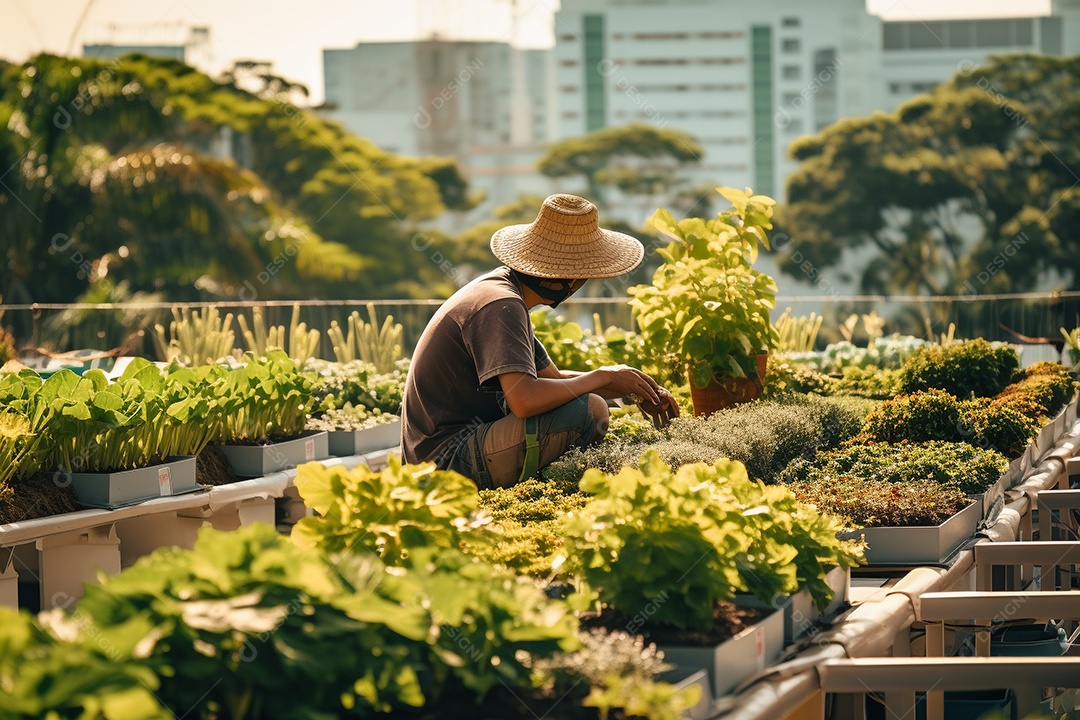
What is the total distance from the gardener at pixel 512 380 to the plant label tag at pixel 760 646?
162cm

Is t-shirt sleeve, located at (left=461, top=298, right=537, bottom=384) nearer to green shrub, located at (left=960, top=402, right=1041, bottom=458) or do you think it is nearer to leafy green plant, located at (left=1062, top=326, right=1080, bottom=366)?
green shrub, located at (left=960, top=402, right=1041, bottom=458)

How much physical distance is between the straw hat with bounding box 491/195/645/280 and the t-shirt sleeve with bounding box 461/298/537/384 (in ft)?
0.83

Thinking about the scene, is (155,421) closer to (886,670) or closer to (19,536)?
(19,536)

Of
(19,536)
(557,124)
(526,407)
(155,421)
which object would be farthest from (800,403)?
(557,124)

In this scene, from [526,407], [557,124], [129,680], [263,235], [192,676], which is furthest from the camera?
[557,124]

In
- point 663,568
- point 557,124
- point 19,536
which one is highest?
point 557,124

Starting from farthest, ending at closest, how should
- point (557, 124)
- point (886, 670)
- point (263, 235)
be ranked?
point (557, 124), point (263, 235), point (886, 670)

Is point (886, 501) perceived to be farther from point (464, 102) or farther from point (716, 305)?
point (464, 102)

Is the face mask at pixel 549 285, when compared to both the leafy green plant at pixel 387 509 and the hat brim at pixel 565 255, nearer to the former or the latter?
the hat brim at pixel 565 255

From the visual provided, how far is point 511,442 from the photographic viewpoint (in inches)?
160

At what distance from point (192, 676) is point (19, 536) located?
2.59 meters

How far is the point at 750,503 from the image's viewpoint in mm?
2633

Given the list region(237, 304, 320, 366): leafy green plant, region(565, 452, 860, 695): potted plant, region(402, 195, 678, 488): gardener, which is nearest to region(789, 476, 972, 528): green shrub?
region(402, 195, 678, 488): gardener

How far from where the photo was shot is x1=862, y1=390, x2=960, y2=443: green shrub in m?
4.71
